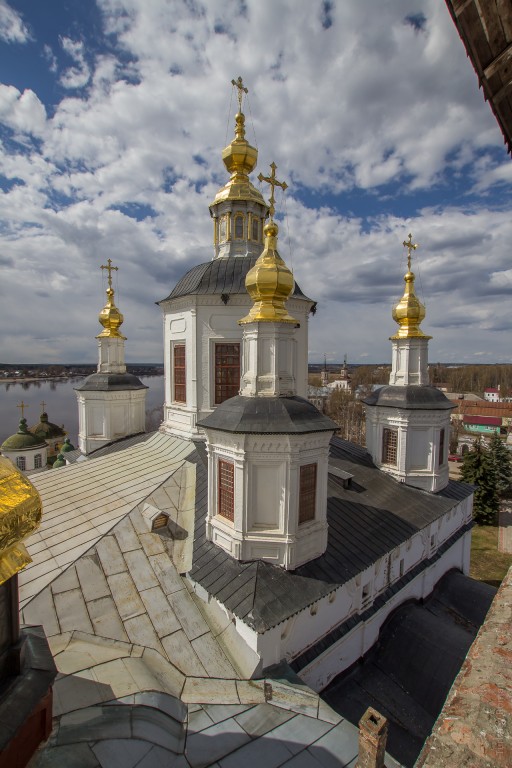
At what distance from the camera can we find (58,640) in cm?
564

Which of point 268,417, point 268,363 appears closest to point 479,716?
point 268,417

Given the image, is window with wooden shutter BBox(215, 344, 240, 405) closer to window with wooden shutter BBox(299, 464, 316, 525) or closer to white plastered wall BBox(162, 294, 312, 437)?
white plastered wall BBox(162, 294, 312, 437)

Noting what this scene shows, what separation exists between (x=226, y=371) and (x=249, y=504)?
5212 millimetres

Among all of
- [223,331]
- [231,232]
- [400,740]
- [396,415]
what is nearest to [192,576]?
[400,740]

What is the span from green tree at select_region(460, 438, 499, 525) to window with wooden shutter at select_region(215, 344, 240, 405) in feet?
66.7

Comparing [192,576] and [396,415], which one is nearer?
[192,576]

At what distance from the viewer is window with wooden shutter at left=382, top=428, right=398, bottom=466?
1247 cm

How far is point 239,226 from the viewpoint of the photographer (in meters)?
12.7

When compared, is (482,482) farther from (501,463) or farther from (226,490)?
(226,490)

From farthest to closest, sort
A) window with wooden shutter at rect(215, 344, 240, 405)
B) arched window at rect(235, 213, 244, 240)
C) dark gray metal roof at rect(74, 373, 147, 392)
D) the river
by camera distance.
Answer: the river → dark gray metal roof at rect(74, 373, 147, 392) → arched window at rect(235, 213, 244, 240) → window with wooden shutter at rect(215, 344, 240, 405)

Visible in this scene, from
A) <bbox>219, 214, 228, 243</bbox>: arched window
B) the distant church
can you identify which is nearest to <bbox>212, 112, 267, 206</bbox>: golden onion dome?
the distant church

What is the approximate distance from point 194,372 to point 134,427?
21.2 feet

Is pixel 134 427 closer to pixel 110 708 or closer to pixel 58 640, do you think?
pixel 58 640

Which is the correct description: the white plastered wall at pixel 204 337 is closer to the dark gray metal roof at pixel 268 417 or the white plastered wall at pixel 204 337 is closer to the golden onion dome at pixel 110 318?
the dark gray metal roof at pixel 268 417
